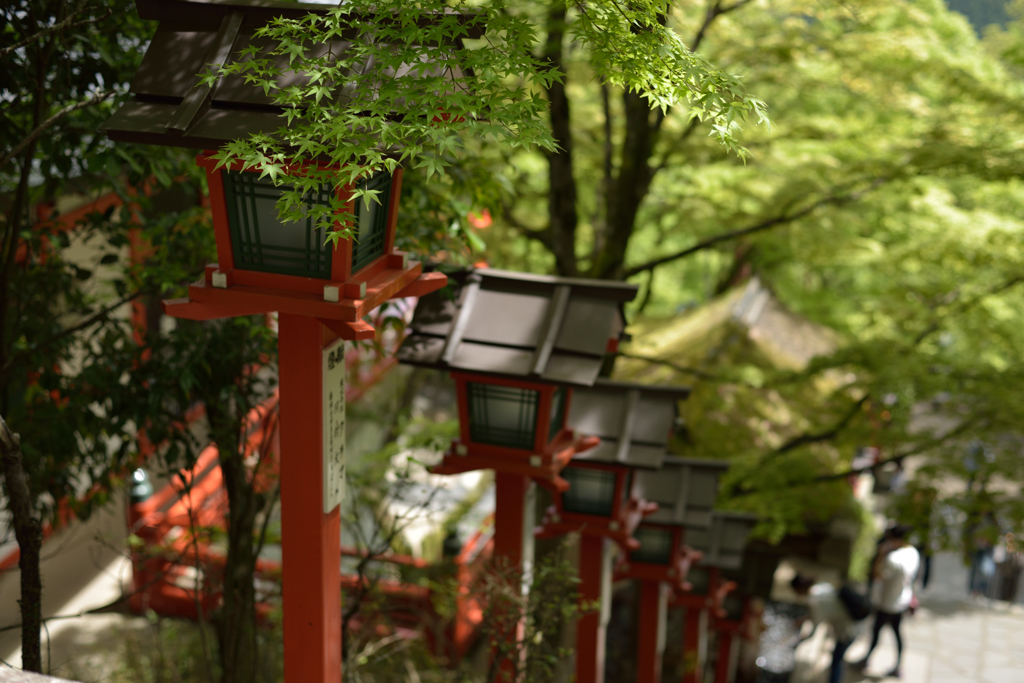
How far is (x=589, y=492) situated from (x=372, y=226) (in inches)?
116

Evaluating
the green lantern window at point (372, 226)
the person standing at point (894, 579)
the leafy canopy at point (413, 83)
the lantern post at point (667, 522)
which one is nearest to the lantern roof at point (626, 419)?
the lantern post at point (667, 522)

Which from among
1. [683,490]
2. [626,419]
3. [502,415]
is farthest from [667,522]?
[502,415]

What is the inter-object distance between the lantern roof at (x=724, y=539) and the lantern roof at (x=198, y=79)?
6148 millimetres

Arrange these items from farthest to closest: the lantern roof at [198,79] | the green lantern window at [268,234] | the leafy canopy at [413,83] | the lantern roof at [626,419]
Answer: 1. the lantern roof at [626,419]
2. the green lantern window at [268,234]
3. the lantern roof at [198,79]
4. the leafy canopy at [413,83]

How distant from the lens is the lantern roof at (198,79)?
2.88 m

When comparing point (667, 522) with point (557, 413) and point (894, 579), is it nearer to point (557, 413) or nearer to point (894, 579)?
point (557, 413)

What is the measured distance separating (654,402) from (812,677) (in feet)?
20.9

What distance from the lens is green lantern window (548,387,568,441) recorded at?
4.75m

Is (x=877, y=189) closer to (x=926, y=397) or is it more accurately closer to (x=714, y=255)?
(x=926, y=397)

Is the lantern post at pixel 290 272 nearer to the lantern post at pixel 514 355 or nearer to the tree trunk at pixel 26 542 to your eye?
the lantern post at pixel 514 355

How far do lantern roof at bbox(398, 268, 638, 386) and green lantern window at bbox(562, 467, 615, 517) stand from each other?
61.5 inches

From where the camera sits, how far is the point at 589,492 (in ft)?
18.7

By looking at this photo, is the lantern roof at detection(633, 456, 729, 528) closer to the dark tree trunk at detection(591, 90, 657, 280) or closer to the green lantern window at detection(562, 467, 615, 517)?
the green lantern window at detection(562, 467, 615, 517)

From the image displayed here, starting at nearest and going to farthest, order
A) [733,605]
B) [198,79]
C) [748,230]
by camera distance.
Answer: [198,79] < [748,230] < [733,605]
